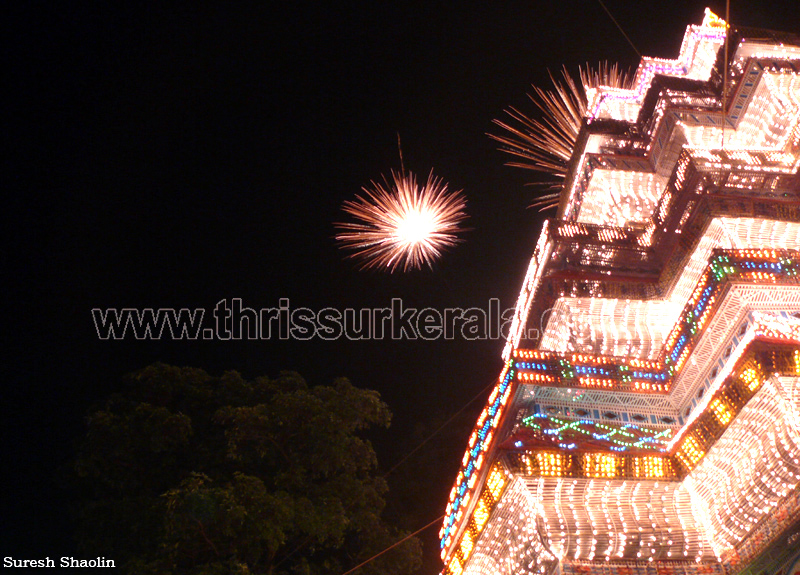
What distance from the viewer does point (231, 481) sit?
15.6 meters

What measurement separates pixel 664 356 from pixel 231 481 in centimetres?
1103

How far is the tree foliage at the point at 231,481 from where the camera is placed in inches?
525

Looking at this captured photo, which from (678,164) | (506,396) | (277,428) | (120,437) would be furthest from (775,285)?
(120,437)

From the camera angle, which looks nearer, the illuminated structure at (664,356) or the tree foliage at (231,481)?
the illuminated structure at (664,356)

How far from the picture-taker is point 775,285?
8.20 metres

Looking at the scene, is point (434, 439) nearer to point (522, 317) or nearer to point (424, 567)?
point (424, 567)

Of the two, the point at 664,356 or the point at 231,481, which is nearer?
the point at 664,356

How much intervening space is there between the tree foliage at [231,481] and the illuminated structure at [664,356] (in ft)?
15.5

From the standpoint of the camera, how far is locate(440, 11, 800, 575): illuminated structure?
783 centimetres

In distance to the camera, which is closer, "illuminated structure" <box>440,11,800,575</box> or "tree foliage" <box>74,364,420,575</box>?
"illuminated structure" <box>440,11,800,575</box>

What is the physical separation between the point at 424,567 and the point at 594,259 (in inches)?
565

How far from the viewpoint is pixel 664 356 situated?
32.2 feet

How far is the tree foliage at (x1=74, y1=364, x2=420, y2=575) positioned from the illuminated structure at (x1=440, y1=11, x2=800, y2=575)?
4.73 meters

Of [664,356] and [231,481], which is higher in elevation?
[664,356]
